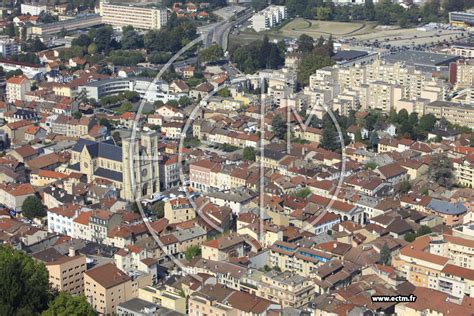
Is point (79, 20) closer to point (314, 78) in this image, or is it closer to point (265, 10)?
point (265, 10)

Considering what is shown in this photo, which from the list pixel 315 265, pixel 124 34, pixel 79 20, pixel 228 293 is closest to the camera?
pixel 228 293

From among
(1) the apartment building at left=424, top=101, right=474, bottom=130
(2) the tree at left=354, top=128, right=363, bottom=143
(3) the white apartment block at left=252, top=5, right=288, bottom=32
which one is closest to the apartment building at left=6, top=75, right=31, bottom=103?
(2) the tree at left=354, top=128, right=363, bottom=143

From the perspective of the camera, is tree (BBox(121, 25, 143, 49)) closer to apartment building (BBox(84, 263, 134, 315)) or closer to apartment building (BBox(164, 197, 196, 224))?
apartment building (BBox(164, 197, 196, 224))

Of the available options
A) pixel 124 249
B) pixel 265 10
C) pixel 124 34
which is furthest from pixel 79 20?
pixel 124 249

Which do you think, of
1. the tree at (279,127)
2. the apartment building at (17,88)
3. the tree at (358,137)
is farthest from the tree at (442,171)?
the apartment building at (17,88)

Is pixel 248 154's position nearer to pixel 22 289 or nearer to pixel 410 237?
pixel 410 237
